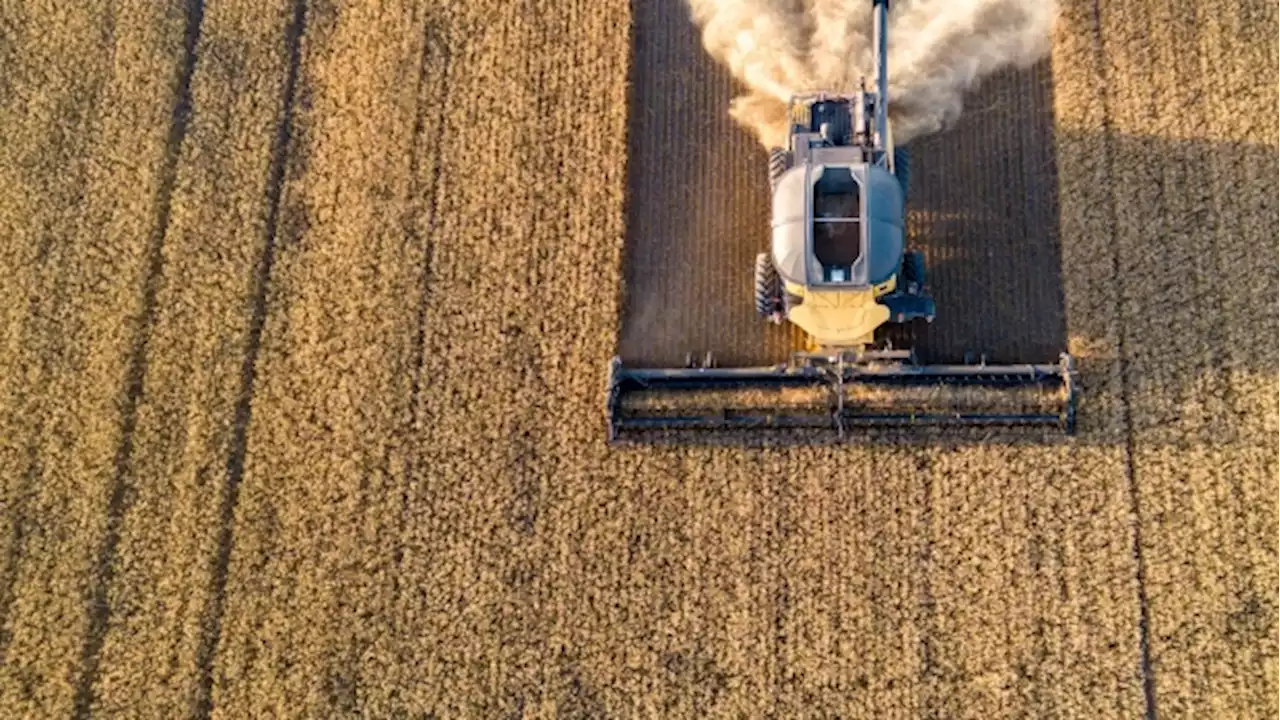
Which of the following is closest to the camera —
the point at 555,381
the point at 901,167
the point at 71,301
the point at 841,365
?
the point at 841,365

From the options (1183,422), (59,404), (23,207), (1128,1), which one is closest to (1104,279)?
(1183,422)

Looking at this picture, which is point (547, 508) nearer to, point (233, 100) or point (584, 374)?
point (584, 374)

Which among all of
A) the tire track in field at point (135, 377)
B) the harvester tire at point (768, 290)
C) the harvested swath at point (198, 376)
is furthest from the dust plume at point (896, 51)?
the tire track in field at point (135, 377)

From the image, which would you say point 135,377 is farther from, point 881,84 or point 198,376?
point 881,84

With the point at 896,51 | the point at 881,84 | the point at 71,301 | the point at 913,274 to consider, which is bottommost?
the point at 71,301

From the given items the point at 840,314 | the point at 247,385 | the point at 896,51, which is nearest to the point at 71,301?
the point at 247,385

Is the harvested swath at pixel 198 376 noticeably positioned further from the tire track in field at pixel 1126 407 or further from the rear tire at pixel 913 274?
the tire track in field at pixel 1126 407

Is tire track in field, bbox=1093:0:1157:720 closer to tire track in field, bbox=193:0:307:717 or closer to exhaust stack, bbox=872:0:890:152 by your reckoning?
exhaust stack, bbox=872:0:890:152

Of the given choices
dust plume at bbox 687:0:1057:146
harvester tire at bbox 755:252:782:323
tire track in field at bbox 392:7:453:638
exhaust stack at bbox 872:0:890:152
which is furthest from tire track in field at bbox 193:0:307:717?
exhaust stack at bbox 872:0:890:152
